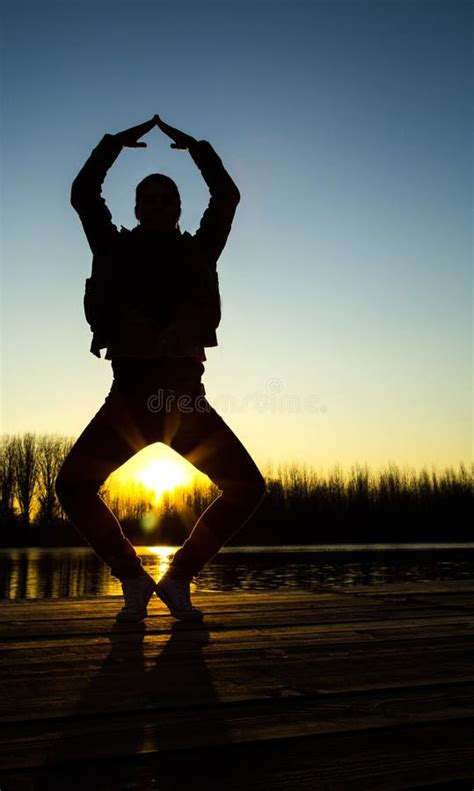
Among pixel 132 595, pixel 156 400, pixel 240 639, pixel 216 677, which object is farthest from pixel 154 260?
pixel 216 677

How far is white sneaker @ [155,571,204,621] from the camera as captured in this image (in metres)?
2.89

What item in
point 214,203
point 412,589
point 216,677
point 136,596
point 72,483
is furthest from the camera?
point 412,589

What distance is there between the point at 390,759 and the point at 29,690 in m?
0.91

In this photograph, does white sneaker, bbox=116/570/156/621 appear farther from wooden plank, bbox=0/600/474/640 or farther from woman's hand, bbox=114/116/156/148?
woman's hand, bbox=114/116/156/148

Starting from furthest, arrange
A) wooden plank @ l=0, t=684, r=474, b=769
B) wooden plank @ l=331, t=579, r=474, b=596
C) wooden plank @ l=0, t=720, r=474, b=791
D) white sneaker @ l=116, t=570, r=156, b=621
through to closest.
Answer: wooden plank @ l=331, t=579, r=474, b=596, white sneaker @ l=116, t=570, r=156, b=621, wooden plank @ l=0, t=684, r=474, b=769, wooden plank @ l=0, t=720, r=474, b=791

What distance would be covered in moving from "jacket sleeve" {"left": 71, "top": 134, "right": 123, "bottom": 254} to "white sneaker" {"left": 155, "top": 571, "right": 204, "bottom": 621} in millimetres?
1451

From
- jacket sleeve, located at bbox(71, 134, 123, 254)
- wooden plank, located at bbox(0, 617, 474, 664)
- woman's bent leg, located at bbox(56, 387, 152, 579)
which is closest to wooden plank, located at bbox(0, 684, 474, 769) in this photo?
wooden plank, located at bbox(0, 617, 474, 664)

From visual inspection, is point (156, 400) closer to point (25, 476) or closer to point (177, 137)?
point (177, 137)

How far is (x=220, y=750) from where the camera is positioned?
4.22 feet

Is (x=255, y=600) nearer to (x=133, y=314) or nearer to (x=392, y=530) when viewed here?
(x=133, y=314)

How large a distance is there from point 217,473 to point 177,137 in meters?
1.52

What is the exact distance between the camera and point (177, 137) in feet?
10.2

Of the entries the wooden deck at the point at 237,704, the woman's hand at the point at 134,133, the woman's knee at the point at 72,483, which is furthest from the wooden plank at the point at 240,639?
the woman's hand at the point at 134,133

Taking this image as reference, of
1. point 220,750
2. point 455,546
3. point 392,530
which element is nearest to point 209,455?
point 220,750
